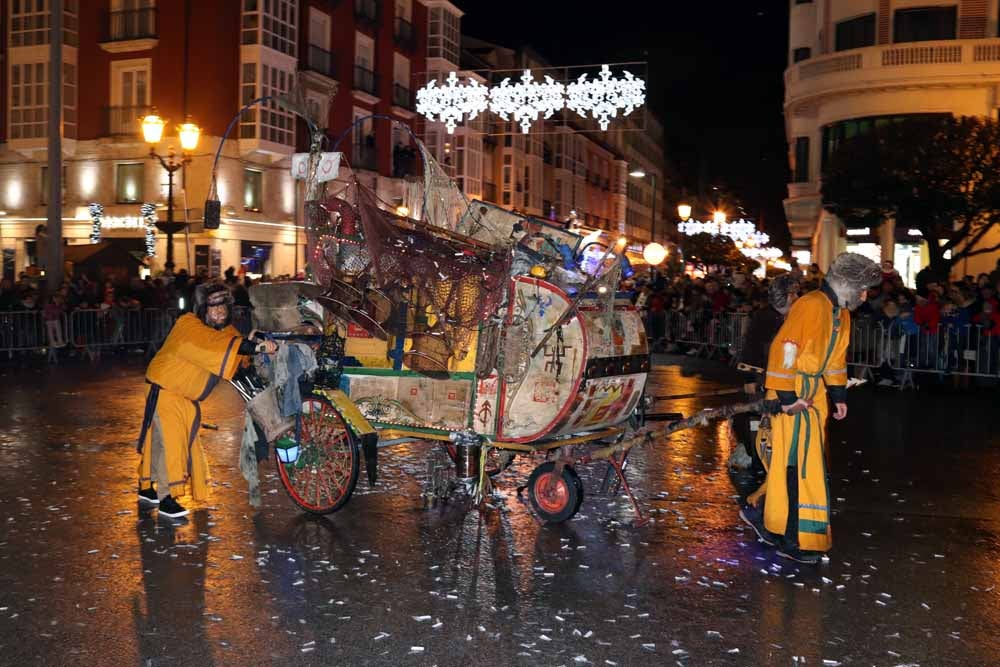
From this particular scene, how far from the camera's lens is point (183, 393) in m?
7.61

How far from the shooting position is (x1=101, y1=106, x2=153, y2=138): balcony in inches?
1430

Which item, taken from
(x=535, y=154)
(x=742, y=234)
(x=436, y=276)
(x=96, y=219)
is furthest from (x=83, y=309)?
(x=535, y=154)

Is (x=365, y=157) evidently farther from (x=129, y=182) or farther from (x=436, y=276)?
(x=436, y=276)

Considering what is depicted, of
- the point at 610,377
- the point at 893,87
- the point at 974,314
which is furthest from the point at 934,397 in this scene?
the point at 893,87

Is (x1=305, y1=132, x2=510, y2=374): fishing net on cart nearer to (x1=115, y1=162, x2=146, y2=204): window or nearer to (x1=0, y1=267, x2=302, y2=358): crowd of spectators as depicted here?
(x1=0, y1=267, x2=302, y2=358): crowd of spectators

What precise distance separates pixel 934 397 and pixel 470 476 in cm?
1055

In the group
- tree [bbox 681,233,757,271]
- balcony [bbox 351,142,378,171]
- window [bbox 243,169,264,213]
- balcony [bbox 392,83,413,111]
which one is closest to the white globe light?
window [bbox 243,169,264,213]

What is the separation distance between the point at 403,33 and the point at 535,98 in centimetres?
2417

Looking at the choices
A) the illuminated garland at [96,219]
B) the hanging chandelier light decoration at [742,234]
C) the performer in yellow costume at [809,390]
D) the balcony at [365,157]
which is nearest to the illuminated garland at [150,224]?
the illuminated garland at [96,219]

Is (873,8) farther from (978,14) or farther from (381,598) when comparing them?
(381,598)

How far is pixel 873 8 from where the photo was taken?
1233 inches

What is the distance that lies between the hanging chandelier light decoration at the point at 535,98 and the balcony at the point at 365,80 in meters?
17.7

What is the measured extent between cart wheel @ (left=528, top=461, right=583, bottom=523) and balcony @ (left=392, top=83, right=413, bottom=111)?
40.2m

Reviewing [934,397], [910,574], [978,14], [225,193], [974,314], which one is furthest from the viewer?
[225,193]
